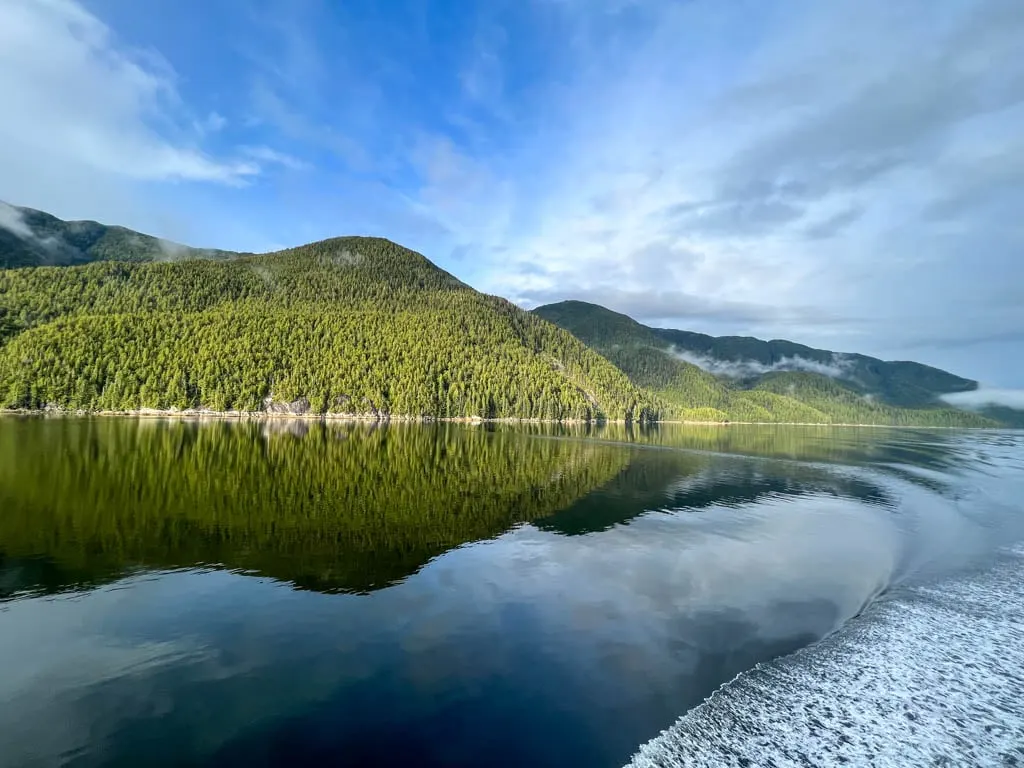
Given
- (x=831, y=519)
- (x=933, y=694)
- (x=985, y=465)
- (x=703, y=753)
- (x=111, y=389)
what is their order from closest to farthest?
1. (x=703, y=753)
2. (x=933, y=694)
3. (x=831, y=519)
4. (x=985, y=465)
5. (x=111, y=389)

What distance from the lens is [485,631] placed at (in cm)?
1922

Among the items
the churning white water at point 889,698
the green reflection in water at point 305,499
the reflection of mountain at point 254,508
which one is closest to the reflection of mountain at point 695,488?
the green reflection in water at point 305,499

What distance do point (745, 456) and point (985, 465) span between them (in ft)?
138

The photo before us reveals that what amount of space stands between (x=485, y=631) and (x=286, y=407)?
193 metres

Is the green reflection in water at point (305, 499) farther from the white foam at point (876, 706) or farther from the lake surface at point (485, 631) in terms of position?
the white foam at point (876, 706)

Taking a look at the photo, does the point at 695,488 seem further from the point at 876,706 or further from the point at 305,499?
the point at 876,706

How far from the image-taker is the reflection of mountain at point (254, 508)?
25.0m

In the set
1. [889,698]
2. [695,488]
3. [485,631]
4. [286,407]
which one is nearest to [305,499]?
[485,631]

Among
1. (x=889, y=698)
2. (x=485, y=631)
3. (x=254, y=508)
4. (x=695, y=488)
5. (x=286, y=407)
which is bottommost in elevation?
(x=485, y=631)

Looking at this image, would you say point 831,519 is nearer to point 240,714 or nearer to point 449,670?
point 449,670

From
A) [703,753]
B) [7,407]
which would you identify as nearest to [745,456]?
[703,753]

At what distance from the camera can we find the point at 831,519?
42.6 m

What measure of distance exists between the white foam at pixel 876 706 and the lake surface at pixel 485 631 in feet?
0.28

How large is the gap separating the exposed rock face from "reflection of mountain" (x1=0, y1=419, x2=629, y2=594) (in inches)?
4768
